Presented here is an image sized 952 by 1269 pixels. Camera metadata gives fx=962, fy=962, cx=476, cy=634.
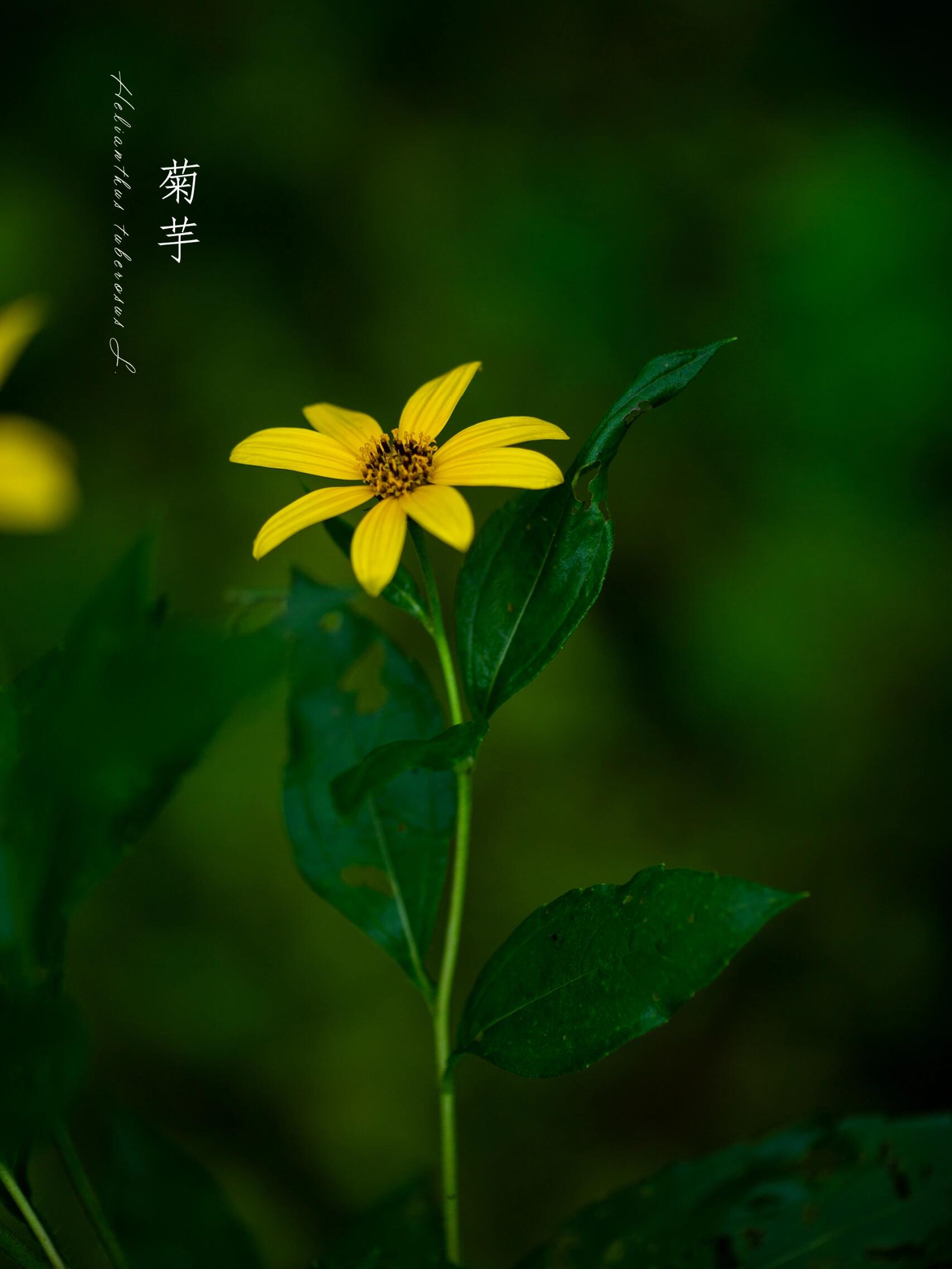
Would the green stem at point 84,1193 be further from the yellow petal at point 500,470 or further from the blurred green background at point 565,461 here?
the blurred green background at point 565,461

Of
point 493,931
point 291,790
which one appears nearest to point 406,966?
point 291,790

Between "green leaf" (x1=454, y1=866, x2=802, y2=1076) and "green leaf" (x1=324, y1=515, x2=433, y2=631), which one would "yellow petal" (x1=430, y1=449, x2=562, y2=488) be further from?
"green leaf" (x1=454, y1=866, x2=802, y2=1076)

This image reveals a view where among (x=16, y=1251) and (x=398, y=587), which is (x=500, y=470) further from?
(x=16, y=1251)

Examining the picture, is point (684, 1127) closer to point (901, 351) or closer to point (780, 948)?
point (780, 948)

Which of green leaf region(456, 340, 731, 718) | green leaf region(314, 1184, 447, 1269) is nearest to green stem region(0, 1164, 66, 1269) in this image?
green leaf region(314, 1184, 447, 1269)

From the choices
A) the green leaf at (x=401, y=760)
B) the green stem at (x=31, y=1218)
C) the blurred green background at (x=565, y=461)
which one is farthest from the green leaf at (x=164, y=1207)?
the blurred green background at (x=565, y=461)
